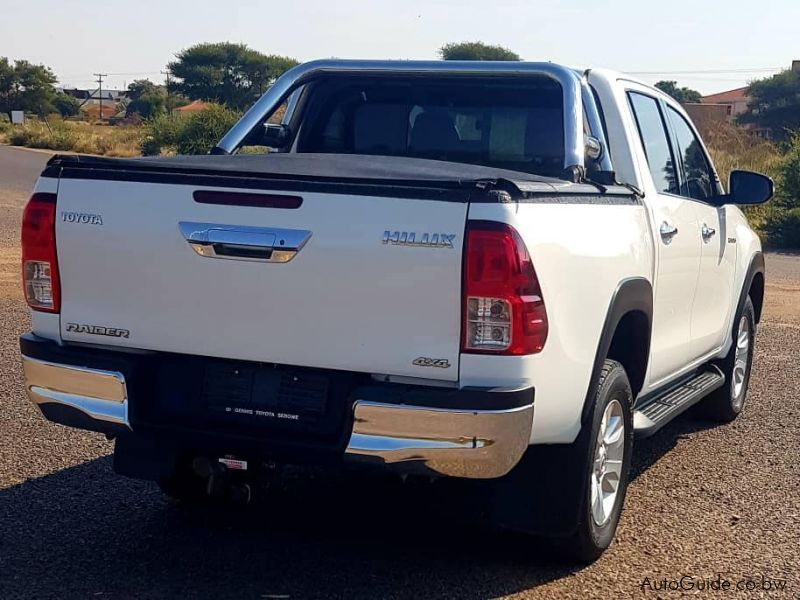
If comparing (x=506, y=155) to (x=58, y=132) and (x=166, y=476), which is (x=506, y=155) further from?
(x=58, y=132)

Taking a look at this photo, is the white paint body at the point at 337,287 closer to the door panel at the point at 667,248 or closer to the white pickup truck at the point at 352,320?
the white pickup truck at the point at 352,320

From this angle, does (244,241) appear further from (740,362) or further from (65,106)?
(65,106)

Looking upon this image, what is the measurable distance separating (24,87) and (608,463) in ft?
284

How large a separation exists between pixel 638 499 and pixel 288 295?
8.07ft

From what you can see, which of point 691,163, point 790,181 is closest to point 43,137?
point 790,181

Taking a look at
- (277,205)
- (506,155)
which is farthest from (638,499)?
(277,205)

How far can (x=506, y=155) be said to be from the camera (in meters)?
5.47

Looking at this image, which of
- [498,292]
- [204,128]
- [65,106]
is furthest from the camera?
[65,106]

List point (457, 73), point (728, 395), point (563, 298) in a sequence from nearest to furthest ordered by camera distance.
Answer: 1. point (563, 298)
2. point (457, 73)
3. point (728, 395)

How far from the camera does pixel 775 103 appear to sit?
5697 centimetres

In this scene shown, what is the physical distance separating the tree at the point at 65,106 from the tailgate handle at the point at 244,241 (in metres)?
94.0

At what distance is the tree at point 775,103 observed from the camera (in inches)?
2200

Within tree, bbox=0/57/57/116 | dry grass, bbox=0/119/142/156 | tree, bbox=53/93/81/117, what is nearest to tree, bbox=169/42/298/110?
dry grass, bbox=0/119/142/156

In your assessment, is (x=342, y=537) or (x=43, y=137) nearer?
(x=342, y=537)
